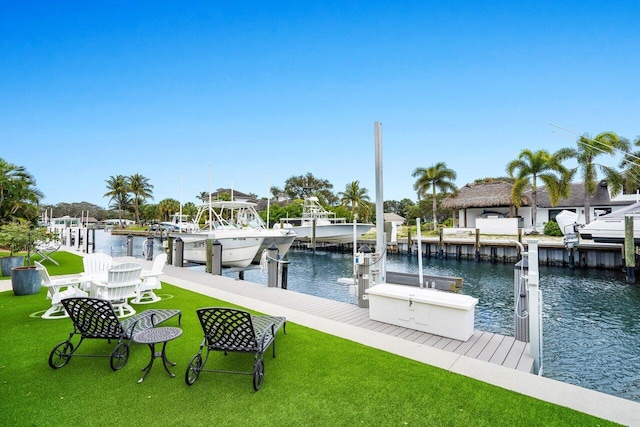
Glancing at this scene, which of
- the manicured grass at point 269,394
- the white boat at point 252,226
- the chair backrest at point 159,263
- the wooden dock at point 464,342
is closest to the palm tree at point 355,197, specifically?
the white boat at point 252,226

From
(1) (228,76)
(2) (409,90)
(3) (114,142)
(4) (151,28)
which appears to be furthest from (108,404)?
(3) (114,142)

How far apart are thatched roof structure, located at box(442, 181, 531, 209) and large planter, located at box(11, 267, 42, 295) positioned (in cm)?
3719

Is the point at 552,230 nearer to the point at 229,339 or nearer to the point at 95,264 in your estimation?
the point at 229,339

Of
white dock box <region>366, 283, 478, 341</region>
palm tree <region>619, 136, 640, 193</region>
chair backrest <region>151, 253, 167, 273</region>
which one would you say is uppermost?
palm tree <region>619, 136, 640, 193</region>

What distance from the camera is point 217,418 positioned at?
3.03m

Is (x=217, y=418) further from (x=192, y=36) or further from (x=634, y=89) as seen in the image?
(x=634, y=89)

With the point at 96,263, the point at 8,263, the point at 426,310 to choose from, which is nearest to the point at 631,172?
the point at 426,310

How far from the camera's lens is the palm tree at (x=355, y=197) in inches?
2112

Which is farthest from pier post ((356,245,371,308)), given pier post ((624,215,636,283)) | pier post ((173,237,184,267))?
pier post ((624,215,636,283))

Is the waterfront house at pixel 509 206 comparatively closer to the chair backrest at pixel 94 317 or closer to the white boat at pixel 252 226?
the white boat at pixel 252 226

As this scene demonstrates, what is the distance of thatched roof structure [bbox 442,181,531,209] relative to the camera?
35438 millimetres

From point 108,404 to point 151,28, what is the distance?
814 inches

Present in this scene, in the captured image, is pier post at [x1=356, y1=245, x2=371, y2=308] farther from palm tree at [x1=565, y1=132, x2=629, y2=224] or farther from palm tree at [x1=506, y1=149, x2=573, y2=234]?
palm tree at [x1=506, y1=149, x2=573, y2=234]

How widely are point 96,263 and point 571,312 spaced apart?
14.5 meters
